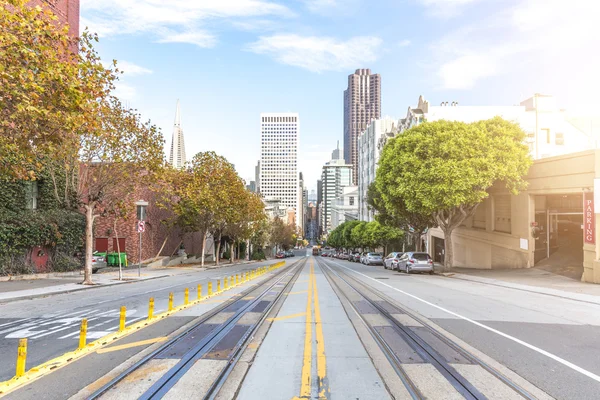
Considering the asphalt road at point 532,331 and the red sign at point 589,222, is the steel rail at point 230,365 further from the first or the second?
the red sign at point 589,222

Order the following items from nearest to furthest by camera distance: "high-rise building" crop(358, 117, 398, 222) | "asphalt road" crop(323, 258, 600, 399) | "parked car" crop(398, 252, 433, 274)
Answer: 1. "asphalt road" crop(323, 258, 600, 399)
2. "parked car" crop(398, 252, 433, 274)
3. "high-rise building" crop(358, 117, 398, 222)

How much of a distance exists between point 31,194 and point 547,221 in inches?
1324

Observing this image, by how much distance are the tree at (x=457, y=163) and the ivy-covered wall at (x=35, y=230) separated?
A: 21.2m

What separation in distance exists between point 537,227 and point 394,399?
86.8 feet

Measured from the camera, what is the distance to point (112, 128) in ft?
69.4

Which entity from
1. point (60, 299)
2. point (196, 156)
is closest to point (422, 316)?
point (60, 299)

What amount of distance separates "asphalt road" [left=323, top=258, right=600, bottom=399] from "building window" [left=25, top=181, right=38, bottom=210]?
23.0m

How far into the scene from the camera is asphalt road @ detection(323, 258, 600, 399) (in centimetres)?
625

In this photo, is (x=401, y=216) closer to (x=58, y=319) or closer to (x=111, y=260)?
(x=111, y=260)

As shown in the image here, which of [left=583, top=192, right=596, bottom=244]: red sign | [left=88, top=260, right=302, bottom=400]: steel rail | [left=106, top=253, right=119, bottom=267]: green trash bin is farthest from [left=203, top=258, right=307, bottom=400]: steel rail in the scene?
[left=106, top=253, right=119, bottom=267]: green trash bin

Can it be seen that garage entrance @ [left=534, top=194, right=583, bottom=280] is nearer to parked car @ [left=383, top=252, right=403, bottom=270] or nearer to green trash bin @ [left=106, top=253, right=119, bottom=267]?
parked car @ [left=383, top=252, right=403, bottom=270]

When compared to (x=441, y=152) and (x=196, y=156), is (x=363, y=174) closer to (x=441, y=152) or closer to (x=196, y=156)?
(x=196, y=156)

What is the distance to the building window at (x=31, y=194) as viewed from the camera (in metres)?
26.6

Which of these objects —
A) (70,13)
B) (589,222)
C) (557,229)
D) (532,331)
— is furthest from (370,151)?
(532,331)
